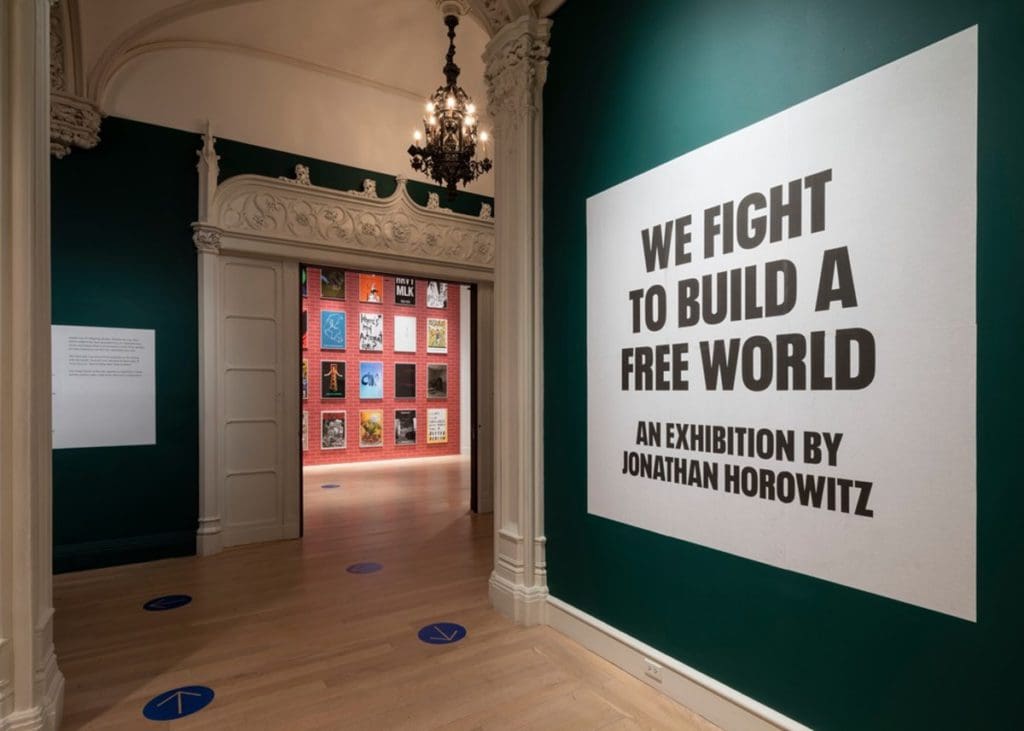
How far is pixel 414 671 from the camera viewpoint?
2.65 m

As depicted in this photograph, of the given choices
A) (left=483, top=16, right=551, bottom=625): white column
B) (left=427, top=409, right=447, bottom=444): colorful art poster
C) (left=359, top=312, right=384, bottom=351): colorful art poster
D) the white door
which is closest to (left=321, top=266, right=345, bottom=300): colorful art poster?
(left=359, top=312, right=384, bottom=351): colorful art poster

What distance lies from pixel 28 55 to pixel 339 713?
290 cm

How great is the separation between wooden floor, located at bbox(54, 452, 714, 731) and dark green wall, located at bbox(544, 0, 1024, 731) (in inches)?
17.1

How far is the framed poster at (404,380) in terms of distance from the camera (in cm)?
1078

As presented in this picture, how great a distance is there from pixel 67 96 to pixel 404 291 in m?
6.89

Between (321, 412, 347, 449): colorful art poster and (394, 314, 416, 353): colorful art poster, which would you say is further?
(394, 314, 416, 353): colorful art poster

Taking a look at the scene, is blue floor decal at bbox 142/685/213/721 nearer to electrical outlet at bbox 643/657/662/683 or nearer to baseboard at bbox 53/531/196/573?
electrical outlet at bbox 643/657/662/683

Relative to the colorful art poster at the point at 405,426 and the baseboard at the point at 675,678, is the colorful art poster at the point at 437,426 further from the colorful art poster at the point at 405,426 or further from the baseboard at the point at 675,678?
the baseboard at the point at 675,678

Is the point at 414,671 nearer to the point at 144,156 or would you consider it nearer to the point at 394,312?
the point at 144,156

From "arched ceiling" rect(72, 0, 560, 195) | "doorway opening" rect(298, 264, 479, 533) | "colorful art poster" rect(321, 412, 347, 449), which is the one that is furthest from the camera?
"colorful art poster" rect(321, 412, 347, 449)

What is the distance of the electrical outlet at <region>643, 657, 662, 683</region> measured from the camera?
2459 mm

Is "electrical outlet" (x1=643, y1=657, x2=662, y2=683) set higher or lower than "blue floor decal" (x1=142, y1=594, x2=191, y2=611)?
higher

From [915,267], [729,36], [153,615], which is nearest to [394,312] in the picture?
[153,615]

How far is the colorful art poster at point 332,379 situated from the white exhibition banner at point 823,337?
A: 8317 mm
